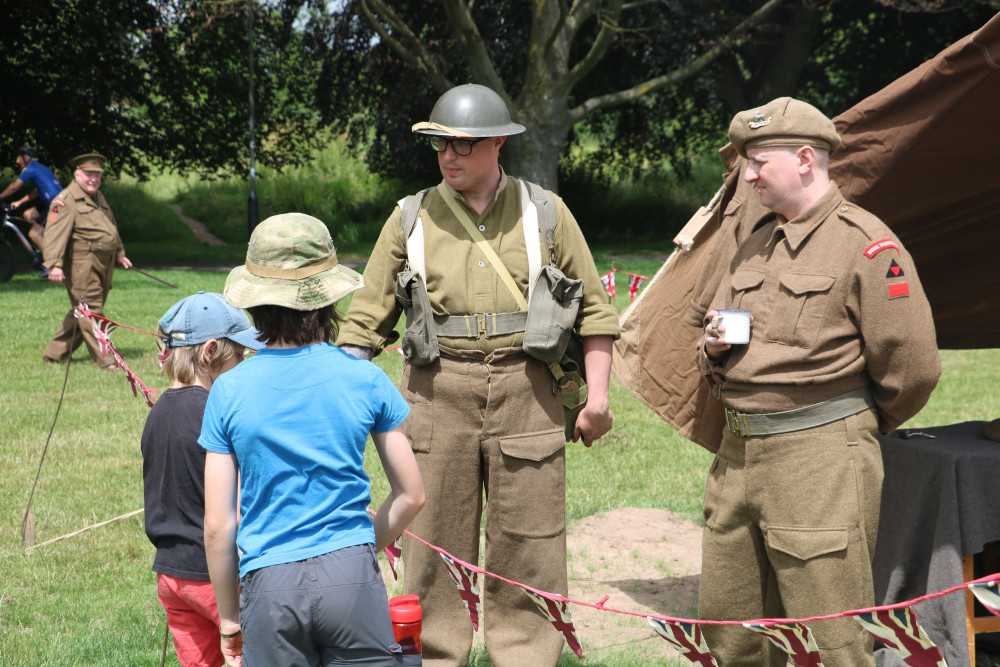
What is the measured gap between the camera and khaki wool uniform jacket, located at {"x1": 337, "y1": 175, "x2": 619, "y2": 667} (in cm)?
372

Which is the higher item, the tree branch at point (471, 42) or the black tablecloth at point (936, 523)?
the tree branch at point (471, 42)

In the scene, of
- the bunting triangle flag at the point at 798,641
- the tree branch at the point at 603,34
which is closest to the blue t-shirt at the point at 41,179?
the tree branch at the point at 603,34

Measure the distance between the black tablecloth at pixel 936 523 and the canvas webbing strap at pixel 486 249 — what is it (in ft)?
5.78

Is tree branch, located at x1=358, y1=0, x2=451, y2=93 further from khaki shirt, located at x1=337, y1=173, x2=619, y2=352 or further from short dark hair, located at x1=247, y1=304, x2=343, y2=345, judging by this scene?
short dark hair, located at x1=247, y1=304, x2=343, y2=345

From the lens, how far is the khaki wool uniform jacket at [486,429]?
3.72 metres

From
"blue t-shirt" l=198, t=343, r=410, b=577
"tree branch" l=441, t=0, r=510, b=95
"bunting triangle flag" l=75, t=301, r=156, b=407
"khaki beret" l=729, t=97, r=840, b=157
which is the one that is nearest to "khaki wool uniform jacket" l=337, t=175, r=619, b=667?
"khaki beret" l=729, t=97, r=840, b=157

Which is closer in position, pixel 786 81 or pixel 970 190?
pixel 970 190

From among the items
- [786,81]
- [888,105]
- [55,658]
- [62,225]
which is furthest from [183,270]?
[888,105]

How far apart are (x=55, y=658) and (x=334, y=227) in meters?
28.7

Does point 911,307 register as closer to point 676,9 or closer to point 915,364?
point 915,364

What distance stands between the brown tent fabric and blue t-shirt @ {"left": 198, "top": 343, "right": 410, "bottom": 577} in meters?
1.79

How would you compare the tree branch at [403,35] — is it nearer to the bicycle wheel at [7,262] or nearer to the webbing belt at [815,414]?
the bicycle wheel at [7,262]

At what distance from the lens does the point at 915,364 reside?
3217 millimetres

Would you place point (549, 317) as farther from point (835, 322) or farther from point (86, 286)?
point (86, 286)
